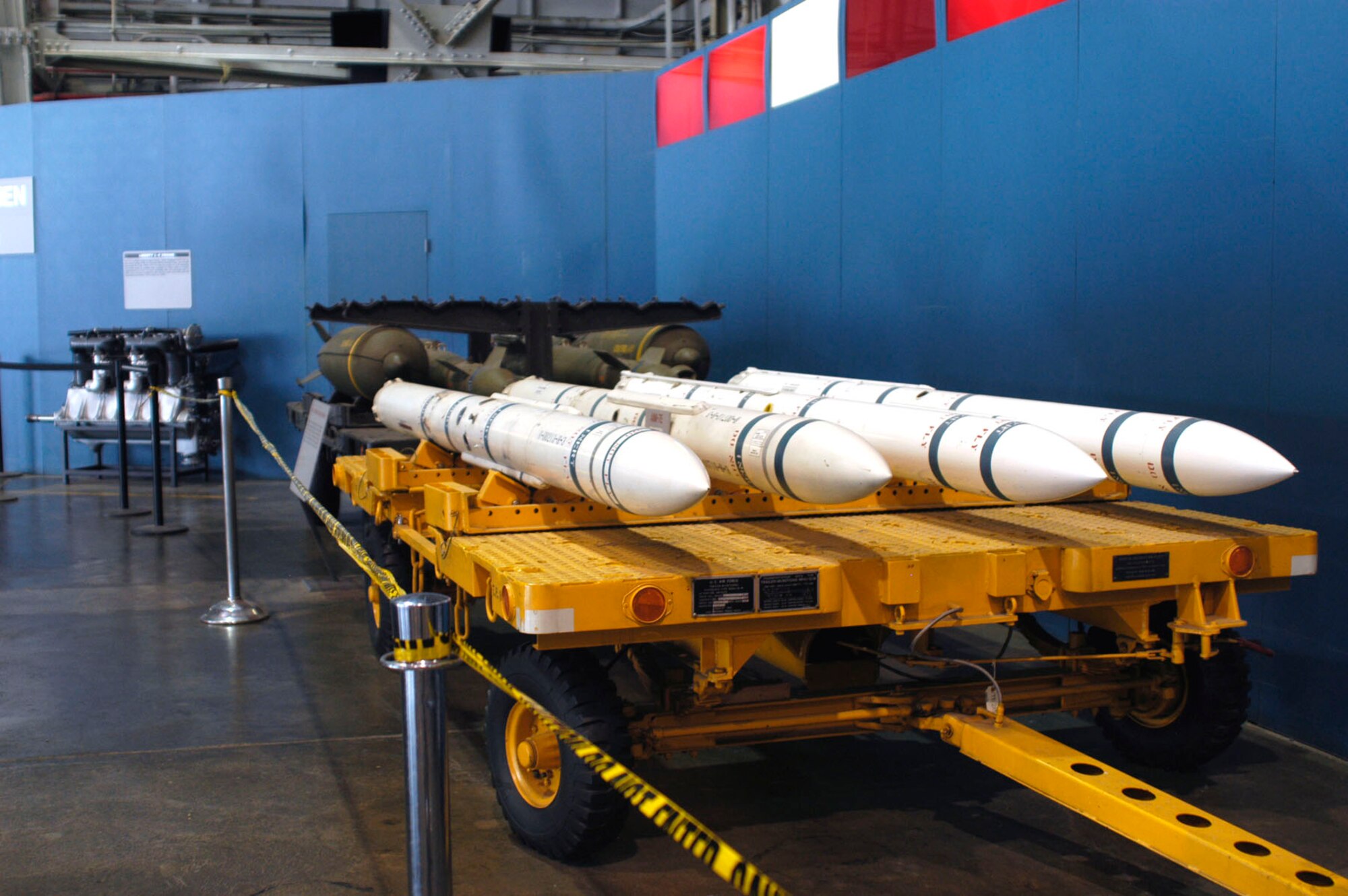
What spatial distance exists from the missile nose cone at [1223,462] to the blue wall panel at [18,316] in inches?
574

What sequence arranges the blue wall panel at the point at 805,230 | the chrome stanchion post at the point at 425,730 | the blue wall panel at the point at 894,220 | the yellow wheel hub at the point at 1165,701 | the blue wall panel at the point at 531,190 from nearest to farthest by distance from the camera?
1. the chrome stanchion post at the point at 425,730
2. the yellow wheel hub at the point at 1165,701
3. the blue wall panel at the point at 894,220
4. the blue wall panel at the point at 805,230
5. the blue wall panel at the point at 531,190

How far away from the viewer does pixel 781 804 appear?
4.71 meters

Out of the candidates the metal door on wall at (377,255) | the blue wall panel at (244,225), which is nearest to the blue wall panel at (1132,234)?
the metal door on wall at (377,255)

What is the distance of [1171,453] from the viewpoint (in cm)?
458

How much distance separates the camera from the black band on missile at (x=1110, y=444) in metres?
4.88

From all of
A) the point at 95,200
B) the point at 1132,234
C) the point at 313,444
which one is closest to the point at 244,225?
the point at 95,200

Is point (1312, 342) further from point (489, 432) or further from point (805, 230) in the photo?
point (805, 230)

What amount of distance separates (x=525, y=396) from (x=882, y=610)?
3.86 m

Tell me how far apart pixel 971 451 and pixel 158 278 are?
43.1ft

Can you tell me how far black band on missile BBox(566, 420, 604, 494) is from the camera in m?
4.63

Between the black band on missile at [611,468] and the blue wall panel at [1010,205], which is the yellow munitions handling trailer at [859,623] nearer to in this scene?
the black band on missile at [611,468]

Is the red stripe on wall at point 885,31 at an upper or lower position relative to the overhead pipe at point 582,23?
lower

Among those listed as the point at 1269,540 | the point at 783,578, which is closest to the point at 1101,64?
the point at 1269,540

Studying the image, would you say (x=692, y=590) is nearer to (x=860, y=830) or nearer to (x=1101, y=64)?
(x=860, y=830)
